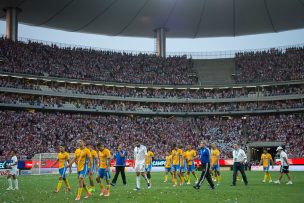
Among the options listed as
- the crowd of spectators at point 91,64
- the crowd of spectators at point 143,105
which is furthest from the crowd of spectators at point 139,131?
the crowd of spectators at point 91,64

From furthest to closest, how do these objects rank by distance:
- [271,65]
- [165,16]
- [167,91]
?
[271,65], [167,91], [165,16]

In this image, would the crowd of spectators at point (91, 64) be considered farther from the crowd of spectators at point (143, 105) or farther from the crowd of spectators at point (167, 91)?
the crowd of spectators at point (143, 105)

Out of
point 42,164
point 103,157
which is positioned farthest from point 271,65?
point 103,157

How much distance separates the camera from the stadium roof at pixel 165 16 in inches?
2736

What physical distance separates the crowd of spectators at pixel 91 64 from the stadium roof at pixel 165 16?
495cm

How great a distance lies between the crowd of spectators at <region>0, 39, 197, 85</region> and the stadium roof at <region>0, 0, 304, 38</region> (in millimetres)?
4953

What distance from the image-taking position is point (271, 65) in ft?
260

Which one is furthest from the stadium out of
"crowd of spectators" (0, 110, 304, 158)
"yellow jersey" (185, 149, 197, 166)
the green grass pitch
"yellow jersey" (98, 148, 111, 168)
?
"yellow jersey" (98, 148, 111, 168)

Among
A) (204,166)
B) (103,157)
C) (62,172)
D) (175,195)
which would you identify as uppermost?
(103,157)

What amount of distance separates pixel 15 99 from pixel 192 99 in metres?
29.8

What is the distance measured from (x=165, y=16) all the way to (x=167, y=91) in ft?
43.0

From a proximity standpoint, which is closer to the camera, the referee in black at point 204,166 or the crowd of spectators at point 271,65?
the referee in black at point 204,166

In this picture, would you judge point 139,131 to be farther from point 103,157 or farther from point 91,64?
point 103,157

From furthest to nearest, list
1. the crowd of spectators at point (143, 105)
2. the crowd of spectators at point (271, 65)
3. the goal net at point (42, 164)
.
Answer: the crowd of spectators at point (271, 65) → the crowd of spectators at point (143, 105) → the goal net at point (42, 164)
